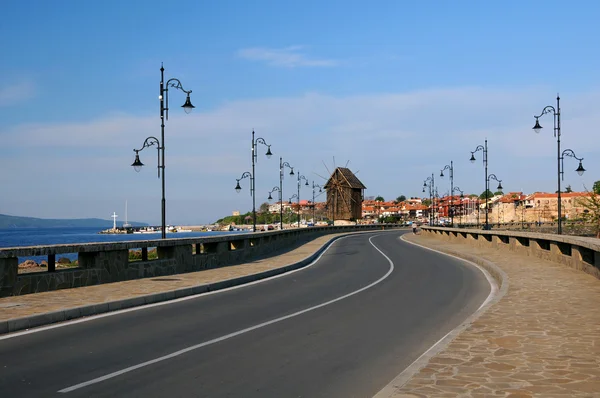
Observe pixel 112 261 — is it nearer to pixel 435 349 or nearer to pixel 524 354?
pixel 435 349

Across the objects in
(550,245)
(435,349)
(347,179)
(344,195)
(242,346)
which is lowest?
(242,346)

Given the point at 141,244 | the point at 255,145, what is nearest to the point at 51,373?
the point at 141,244

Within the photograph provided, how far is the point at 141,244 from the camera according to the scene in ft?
61.3

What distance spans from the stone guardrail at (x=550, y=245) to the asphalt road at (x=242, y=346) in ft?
13.3

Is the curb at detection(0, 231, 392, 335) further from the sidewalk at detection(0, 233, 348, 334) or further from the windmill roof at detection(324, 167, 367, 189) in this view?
the windmill roof at detection(324, 167, 367, 189)

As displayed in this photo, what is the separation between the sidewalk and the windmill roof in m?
122

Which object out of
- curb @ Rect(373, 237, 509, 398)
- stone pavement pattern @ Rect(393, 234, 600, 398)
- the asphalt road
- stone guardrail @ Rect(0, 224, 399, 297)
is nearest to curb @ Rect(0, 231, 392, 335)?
the asphalt road

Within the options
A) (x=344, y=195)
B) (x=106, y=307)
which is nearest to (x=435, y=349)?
(x=106, y=307)

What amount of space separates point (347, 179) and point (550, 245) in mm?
118826

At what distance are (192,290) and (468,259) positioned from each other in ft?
56.5

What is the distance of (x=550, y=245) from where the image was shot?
25.0 m

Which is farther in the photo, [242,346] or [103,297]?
[103,297]

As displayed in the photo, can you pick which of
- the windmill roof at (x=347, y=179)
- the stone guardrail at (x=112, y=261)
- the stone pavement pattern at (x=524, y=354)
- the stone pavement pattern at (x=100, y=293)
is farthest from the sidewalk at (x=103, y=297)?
the windmill roof at (x=347, y=179)

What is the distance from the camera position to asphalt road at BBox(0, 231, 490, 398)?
713 cm
